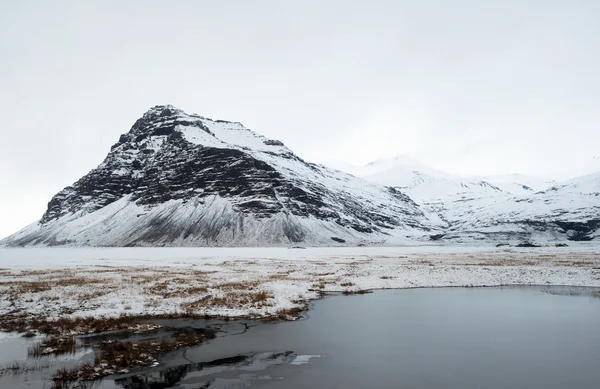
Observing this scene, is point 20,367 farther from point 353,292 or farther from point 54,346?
point 353,292

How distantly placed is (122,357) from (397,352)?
1278 cm

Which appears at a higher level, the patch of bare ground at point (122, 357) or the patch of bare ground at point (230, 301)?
the patch of bare ground at point (122, 357)

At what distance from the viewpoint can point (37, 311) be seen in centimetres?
2814

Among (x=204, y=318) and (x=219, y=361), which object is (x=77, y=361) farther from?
(x=204, y=318)

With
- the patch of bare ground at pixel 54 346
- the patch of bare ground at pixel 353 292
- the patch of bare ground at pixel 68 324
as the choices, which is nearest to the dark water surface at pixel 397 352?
the patch of bare ground at pixel 54 346

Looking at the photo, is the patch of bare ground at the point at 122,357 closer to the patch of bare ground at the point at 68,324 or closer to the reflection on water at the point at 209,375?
the reflection on water at the point at 209,375

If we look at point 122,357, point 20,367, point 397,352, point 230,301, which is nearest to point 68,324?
point 20,367

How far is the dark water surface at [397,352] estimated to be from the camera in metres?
15.6

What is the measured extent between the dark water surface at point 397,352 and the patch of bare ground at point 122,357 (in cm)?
77

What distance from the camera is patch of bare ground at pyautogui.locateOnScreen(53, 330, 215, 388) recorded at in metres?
15.8

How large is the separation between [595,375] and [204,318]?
72.4 ft

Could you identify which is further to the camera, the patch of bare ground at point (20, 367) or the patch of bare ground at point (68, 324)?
the patch of bare ground at point (68, 324)

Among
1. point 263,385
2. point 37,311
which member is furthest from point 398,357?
point 37,311

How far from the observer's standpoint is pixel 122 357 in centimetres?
1808
